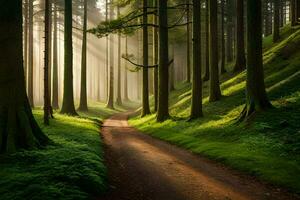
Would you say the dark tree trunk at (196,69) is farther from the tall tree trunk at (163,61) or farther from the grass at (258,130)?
the tall tree trunk at (163,61)

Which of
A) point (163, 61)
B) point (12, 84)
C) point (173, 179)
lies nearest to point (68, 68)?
point (163, 61)

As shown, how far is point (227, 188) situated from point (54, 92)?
99.0 ft

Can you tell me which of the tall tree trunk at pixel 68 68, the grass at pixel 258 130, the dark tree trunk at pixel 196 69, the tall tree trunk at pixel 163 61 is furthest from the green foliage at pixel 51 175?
the tall tree trunk at pixel 68 68

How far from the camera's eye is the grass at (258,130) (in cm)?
1110

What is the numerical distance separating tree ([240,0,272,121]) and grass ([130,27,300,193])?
2.44 ft

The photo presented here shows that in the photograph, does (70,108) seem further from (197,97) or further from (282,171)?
(282,171)

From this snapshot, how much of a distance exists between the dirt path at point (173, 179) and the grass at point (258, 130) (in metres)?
0.69

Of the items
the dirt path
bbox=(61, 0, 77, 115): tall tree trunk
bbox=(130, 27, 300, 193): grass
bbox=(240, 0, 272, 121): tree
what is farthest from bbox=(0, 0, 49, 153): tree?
bbox=(61, 0, 77, 115): tall tree trunk

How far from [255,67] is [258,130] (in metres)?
3.28

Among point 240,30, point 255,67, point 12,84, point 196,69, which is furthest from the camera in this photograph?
point 240,30

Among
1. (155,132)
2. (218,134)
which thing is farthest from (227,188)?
(155,132)

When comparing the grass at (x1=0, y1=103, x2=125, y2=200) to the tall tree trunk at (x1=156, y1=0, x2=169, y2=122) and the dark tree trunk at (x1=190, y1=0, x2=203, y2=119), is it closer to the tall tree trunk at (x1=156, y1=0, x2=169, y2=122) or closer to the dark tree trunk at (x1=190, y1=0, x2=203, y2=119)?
the dark tree trunk at (x1=190, y1=0, x2=203, y2=119)

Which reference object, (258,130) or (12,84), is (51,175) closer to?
(12,84)

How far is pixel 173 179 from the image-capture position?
10.2m
